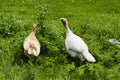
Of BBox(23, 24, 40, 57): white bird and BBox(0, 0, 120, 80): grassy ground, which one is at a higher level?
BBox(23, 24, 40, 57): white bird

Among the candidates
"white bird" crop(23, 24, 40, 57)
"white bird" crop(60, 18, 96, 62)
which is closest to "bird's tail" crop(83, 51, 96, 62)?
"white bird" crop(60, 18, 96, 62)

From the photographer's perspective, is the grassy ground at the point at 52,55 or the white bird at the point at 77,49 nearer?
the grassy ground at the point at 52,55

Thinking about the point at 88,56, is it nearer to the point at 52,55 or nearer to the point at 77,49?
the point at 77,49

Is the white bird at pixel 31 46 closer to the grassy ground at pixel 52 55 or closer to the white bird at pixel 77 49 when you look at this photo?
the grassy ground at pixel 52 55

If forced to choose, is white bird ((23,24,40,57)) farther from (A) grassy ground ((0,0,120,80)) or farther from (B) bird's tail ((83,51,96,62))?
(B) bird's tail ((83,51,96,62))

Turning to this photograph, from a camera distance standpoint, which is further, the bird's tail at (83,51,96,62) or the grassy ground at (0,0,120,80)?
the bird's tail at (83,51,96,62)

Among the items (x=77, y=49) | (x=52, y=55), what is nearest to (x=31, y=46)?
(x=52, y=55)

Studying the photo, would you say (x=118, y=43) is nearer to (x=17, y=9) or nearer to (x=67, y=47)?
(x=67, y=47)

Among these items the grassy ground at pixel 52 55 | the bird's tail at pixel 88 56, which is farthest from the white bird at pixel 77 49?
the grassy ground at pixel 52 55

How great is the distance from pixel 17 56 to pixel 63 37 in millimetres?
1438

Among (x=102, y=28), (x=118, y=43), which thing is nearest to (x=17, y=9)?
(x=102, y=28)

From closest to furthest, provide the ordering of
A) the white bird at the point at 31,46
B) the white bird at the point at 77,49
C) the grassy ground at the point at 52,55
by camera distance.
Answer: the grassy ground at the point at 52,55, the white bird at the point at 31,46, the white bird at the point at 77,49

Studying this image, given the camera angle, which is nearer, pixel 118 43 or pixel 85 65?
pixel 85 65

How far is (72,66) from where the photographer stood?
955 cm
